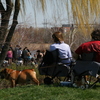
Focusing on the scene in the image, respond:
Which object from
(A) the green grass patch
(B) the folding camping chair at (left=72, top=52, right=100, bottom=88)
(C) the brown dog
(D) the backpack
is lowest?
(A) the green grass patch

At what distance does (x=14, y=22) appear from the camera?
721 centimetres

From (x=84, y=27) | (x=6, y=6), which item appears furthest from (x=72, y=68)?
(x=6, y=6)

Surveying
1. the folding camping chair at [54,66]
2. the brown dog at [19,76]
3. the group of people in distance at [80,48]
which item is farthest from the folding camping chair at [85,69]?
the brown dog at [19,76]

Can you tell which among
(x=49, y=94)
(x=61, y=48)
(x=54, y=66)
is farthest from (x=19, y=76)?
(x=49, y=94)

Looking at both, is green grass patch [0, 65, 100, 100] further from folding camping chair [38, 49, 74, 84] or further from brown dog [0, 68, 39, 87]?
brown dog [0, 68, 39, 87]

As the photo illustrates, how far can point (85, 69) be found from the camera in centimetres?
→ 666

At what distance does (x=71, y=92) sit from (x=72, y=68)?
128 centimetres

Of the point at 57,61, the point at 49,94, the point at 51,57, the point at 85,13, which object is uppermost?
the point at 85,13

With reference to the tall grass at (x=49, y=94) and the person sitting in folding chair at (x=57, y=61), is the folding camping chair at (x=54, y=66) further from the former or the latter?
the tall grass at (x=49, y=94)

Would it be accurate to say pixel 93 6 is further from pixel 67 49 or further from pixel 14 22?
pixel 14 22

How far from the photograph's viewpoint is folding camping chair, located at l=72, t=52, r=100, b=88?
6500mm

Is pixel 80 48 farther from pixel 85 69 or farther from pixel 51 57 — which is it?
pixel 51 57

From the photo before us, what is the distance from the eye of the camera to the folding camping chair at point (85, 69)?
6500mm

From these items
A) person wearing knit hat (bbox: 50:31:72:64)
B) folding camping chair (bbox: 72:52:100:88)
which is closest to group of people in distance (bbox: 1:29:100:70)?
person wearing knit hat (bbox: 50:31:72:64)
